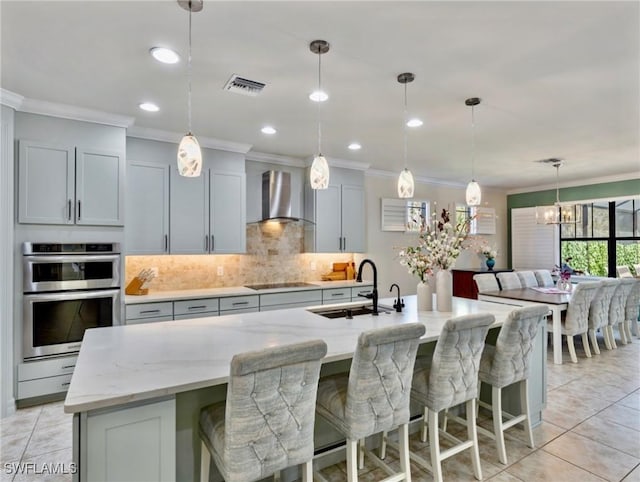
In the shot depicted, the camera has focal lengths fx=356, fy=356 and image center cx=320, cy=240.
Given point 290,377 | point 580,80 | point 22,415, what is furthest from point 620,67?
point 22,415

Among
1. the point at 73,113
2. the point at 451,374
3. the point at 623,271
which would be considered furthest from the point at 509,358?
the point at 623,271

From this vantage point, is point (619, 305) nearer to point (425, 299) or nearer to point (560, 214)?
point (560, 214)

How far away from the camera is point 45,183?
3.11 meters

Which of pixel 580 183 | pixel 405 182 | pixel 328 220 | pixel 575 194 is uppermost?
pixel 580 183

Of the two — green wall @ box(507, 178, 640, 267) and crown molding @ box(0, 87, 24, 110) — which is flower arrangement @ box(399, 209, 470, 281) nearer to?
crown molding @ box(0, 87, 24, 110)

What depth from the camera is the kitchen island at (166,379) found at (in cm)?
130

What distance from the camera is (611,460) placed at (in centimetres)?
233

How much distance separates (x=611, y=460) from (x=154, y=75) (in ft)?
13.3

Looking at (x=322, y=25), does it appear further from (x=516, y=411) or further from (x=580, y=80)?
(x=516, y=411)

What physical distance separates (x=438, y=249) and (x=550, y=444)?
157cm

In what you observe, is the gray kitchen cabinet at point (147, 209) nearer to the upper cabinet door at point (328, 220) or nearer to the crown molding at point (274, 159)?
the crown molding at point (274, 159)

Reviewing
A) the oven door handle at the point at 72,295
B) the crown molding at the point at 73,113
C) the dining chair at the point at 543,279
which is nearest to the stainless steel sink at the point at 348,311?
the oven door handle at the point at 72,295

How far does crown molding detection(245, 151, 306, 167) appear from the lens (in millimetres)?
4742

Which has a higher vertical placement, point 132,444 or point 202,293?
point 202,293
